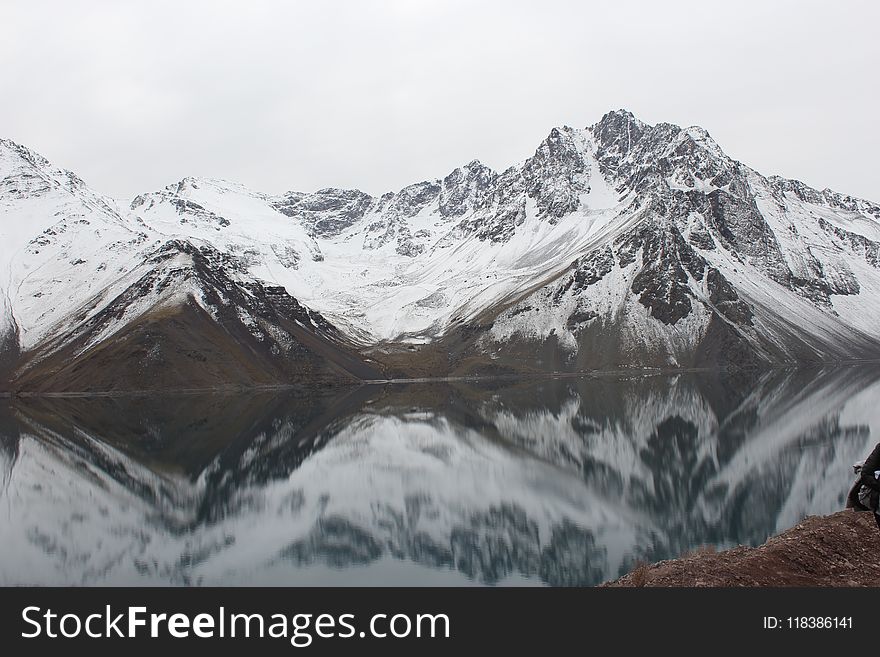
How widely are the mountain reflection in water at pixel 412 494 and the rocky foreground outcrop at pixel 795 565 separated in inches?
630

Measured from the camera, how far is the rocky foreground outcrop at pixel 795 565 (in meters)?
31.3

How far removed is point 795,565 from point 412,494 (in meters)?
55.5

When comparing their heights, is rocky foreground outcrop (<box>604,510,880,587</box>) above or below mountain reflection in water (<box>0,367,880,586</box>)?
below

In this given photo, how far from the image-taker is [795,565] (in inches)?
1313

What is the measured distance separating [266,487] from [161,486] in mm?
13565

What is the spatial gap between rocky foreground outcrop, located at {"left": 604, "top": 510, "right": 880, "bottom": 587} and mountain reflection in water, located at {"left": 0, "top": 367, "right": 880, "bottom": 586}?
16.0 m

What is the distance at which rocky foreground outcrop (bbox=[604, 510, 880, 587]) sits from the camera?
31344mm

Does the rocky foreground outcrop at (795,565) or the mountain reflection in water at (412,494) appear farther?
the mountain reflection in water at (412,494)

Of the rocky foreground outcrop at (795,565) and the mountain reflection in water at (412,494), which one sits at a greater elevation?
the mountain reflection in water at (412,494)

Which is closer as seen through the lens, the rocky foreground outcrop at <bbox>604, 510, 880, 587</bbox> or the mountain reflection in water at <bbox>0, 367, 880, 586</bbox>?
the rocky foreground outcrop at <bbox>604, 510, 880, 587</bbox>

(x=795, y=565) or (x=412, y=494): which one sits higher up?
(x=412, y=494)

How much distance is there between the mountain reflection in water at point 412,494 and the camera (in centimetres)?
5767
